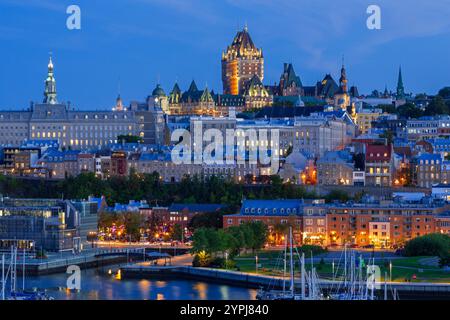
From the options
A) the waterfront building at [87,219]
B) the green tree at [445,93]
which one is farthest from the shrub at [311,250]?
the green tree at [445,93]

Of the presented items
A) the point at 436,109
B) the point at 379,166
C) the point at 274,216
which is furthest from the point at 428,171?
the point at 436,109

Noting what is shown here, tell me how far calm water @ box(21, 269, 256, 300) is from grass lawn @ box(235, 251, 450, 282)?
1.23 meters

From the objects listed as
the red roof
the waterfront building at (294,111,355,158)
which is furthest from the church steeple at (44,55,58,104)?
the red roof

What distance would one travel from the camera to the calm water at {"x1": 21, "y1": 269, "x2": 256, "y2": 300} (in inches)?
708

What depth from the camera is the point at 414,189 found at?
33.4 metres

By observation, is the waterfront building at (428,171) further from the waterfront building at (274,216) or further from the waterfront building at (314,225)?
the waterfront building at (314,225)

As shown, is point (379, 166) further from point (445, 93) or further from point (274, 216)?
point (445, 93)

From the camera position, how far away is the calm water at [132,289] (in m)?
18.0

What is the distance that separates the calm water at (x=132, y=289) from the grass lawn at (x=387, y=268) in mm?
1233

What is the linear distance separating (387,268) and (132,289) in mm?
4638

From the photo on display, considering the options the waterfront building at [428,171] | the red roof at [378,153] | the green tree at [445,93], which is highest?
the green tree at [445,93]
